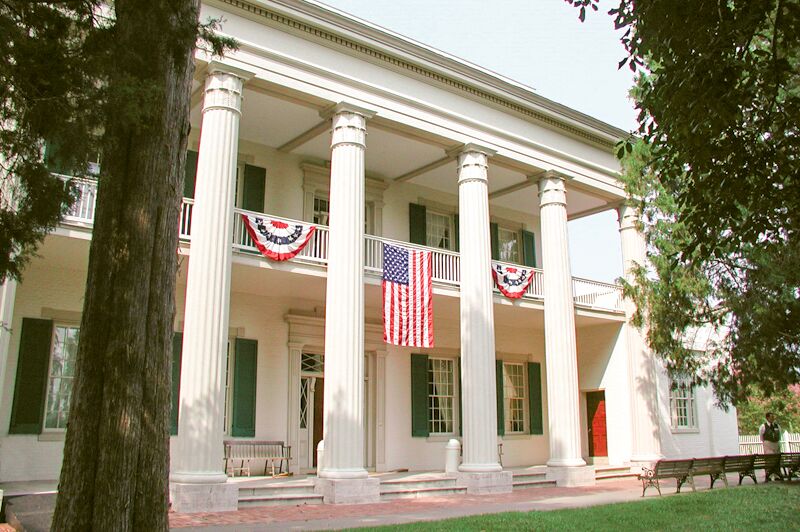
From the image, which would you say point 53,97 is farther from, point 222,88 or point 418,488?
point 418,488

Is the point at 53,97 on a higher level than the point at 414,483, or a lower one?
higher

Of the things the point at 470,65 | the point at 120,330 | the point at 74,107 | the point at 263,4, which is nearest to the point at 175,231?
the point at 120,330

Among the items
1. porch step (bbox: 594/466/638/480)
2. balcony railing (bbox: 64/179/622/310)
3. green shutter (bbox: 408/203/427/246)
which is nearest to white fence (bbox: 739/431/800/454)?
porch step (bbox: 594/466/638/480)

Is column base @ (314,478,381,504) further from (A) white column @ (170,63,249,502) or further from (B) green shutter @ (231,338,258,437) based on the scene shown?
(B) green shutter @ (231,338,258,437)

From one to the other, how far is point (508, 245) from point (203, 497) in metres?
13.0

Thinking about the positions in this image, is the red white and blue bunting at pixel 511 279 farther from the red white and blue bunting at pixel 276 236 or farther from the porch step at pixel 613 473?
the red white and blue bunting at pixel 276 236

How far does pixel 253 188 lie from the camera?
15867 millimetres

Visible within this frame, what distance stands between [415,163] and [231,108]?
20.5 feet

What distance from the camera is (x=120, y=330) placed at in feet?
15.2

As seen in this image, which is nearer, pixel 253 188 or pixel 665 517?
pixel 665 517

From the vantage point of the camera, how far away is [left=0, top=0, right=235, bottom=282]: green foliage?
198 inches

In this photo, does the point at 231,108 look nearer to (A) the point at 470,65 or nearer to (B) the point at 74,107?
(A) the point at 470,65

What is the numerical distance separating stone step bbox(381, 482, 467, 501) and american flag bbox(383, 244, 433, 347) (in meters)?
2.97

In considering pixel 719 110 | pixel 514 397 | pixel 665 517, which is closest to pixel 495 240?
pixel 514 397
